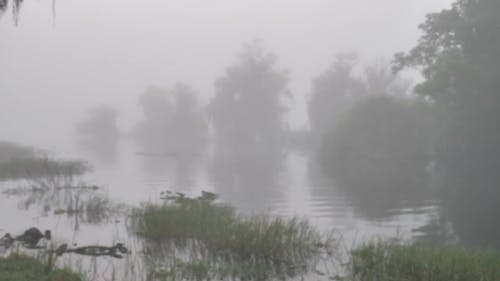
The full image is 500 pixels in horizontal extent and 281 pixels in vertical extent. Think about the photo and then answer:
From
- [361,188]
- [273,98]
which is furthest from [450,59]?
[273,98]

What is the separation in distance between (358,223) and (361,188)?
14.7 metres

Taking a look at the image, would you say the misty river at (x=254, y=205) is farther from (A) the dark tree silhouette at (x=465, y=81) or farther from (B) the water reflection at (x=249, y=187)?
(A) the dark tree silhouette at (x=465, y=81)

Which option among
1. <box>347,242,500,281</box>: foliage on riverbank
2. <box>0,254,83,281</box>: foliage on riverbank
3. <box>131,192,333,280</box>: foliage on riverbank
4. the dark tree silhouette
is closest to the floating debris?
<box>131,192,333,280</box>: foliage on riverbank

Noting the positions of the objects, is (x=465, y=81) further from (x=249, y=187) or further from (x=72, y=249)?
(x=72, y=249)

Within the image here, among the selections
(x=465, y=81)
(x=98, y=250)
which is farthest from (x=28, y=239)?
(x=465, y=81)

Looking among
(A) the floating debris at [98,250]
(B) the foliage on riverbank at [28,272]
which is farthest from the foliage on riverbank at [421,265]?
(A) the floating debris at [98,250]

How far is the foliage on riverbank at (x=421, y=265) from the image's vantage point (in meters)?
11.5

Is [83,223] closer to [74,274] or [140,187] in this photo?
[74,274]

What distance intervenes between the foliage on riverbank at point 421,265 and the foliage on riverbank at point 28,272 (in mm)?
7033

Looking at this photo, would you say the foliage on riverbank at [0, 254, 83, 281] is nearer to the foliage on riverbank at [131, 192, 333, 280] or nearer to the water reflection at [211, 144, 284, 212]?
the foliage on riverbank at [131, 192, 333, 280]

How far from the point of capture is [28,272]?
1111 centimetres

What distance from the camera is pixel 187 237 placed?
17.3 m

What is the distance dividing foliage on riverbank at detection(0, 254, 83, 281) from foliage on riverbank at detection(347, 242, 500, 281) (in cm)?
703

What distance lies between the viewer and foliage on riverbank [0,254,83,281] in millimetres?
10625
